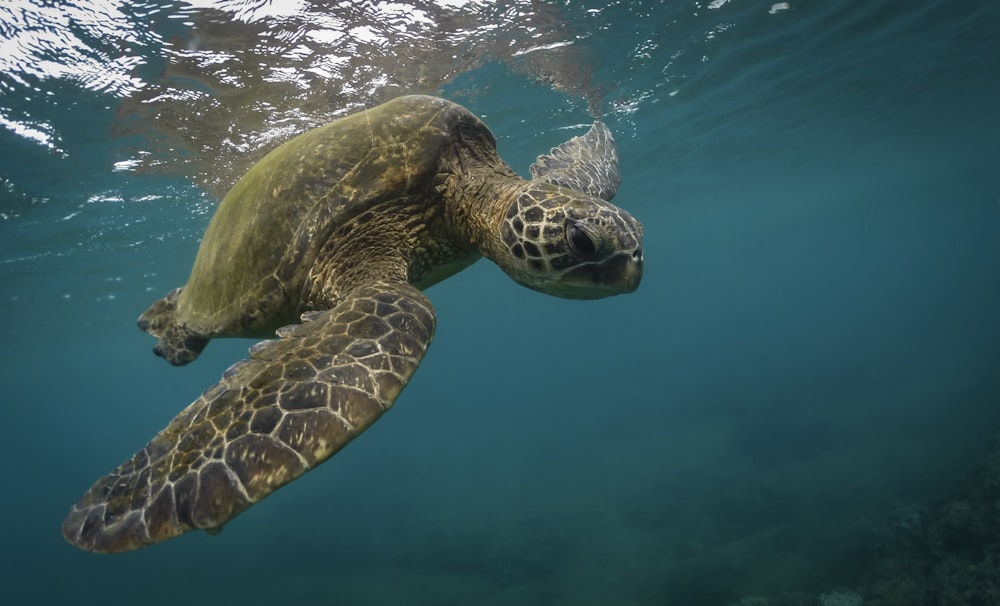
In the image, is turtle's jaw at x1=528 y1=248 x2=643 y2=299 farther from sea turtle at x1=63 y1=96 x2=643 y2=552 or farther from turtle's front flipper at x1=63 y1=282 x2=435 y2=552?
turtle's front flipper at x1=63 y1=282 x2=435 y2=552

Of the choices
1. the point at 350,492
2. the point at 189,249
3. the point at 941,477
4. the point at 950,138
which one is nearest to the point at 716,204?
the point at 950,138

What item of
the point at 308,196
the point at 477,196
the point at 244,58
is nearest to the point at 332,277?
the point at 308,196

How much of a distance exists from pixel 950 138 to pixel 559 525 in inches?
1165

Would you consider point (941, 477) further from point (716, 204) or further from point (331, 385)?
point (716, 204)

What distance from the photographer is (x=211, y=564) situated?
17.6m

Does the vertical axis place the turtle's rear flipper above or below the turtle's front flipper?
below

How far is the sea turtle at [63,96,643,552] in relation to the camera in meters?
2.10

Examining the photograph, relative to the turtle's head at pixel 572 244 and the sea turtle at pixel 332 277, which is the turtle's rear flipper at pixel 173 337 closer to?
the sea turtle at pixel 332 277

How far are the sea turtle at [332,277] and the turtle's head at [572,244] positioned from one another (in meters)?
0.01

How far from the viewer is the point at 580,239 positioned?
296 centimetres

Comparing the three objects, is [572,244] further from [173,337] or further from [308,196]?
[173,337]

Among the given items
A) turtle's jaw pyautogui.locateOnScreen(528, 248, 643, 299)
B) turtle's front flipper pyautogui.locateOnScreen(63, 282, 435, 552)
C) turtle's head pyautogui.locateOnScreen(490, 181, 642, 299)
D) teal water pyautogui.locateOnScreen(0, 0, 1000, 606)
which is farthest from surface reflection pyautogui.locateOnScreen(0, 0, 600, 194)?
turtle's jaw pyautogui.locateOnScreen(528, 248, 643, 299)

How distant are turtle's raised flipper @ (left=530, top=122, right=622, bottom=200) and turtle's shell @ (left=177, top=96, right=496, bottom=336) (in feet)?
2.83

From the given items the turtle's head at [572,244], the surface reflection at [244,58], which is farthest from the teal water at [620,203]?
the turtle's head at [572,244]
